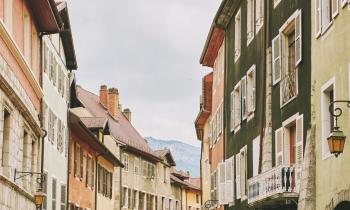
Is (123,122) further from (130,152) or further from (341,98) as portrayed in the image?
(341,98)

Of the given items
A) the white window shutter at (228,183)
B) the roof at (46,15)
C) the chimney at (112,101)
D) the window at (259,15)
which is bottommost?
the white window shutter at (228,183)

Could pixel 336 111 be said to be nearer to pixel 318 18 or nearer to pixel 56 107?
pixel 318 18

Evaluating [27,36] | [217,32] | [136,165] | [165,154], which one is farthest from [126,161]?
[27,36]

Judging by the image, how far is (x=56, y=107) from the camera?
37.5m

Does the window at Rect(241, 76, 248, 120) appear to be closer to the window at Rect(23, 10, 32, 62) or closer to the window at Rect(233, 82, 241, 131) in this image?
the window at Rect(233, 82, 241, 131)

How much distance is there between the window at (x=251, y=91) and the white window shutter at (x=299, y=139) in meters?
7.11

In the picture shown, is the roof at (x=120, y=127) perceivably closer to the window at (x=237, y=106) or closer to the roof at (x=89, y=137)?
the roof at (x=89, y=137)

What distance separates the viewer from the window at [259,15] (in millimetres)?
30688

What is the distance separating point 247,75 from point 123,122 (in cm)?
4553

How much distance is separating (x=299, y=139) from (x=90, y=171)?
26020 mm

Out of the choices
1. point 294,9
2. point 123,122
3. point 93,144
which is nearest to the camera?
point 294,9

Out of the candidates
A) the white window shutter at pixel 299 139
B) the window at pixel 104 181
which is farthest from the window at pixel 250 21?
the window at pixel 104 181

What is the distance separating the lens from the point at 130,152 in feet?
237

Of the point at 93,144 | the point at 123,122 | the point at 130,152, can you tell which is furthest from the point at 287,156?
the point at 123,122
